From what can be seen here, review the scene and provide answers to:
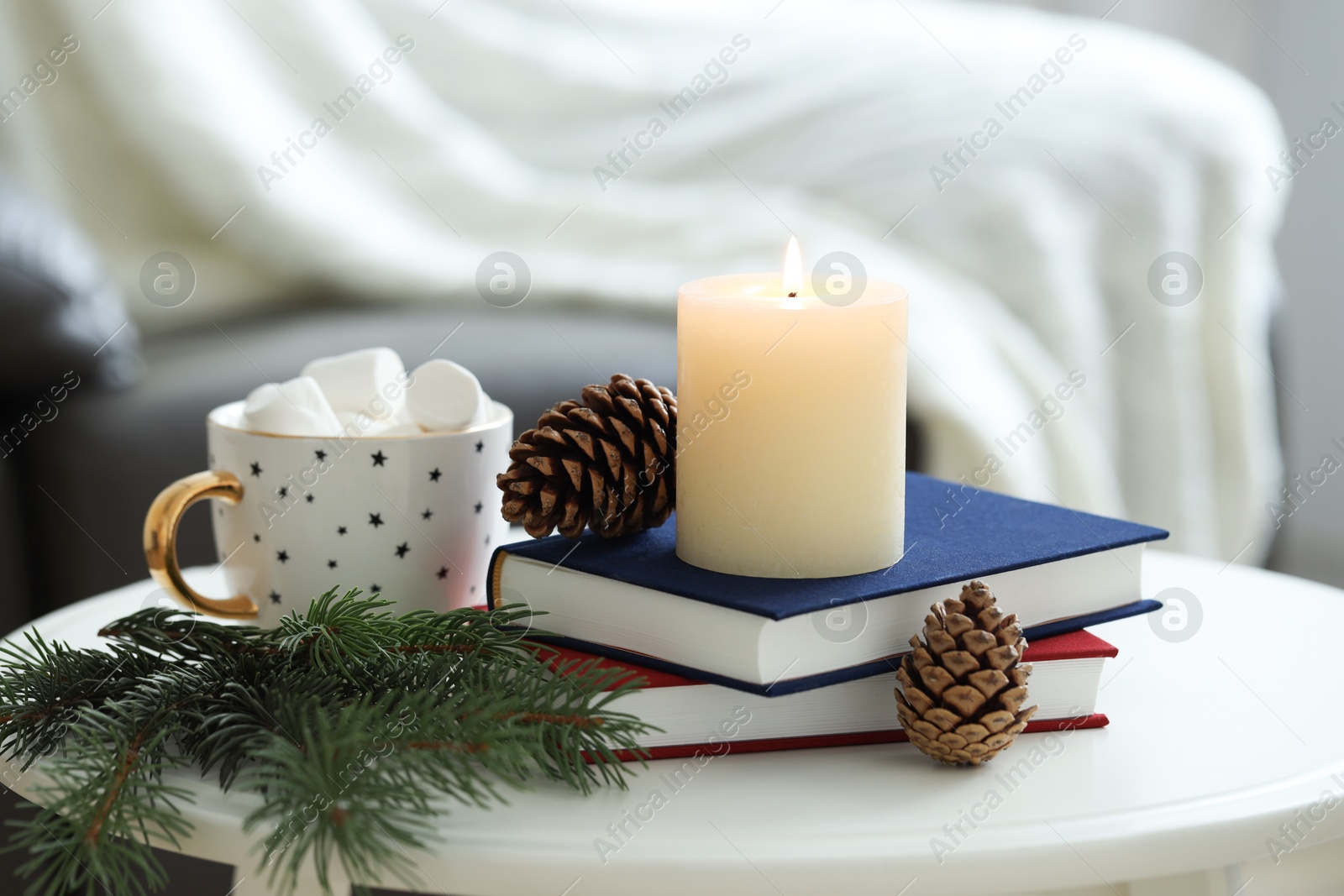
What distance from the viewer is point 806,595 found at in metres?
0.45

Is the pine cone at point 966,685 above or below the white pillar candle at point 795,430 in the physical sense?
below

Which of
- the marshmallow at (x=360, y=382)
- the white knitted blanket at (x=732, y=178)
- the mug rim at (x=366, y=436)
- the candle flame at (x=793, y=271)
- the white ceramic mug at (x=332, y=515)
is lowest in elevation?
the white ceramic mug at (x=332, y=515)

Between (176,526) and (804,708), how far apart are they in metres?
0.31

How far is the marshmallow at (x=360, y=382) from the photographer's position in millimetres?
653

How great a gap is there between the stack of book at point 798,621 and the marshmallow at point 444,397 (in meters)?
0.10

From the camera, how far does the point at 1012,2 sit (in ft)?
7.89

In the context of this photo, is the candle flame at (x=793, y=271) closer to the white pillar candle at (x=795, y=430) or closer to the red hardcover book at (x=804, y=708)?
the white pillar candle at (x=795, y=430)

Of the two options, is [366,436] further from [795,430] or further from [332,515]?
[795,430]

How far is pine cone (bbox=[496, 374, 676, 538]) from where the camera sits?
0.52 m

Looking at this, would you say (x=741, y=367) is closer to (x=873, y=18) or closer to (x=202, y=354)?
(x=202, y=354)

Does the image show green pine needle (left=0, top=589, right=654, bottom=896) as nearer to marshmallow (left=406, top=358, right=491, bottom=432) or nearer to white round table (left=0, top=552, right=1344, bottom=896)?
white round table (left=0, top=552, right=1344, bottom=896)

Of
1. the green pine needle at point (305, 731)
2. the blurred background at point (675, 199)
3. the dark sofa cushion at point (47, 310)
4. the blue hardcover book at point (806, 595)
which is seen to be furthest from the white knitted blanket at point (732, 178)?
the green pine needle at point (305, 731)

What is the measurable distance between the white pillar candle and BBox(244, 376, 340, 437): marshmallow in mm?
210

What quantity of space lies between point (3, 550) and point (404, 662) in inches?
31.2
